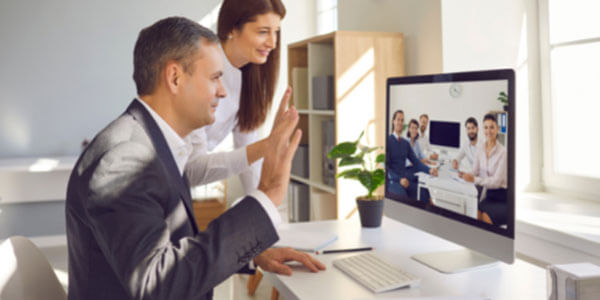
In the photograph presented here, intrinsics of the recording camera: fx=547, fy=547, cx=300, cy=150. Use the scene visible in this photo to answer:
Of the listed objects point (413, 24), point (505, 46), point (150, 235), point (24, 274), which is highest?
point (413, 24)

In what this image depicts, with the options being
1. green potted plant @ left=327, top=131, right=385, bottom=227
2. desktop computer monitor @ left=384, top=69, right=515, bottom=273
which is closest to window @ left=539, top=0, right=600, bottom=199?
green potted plant @ left=327, top=131, right=385, bottom=227

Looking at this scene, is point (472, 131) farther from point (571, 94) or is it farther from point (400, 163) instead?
point (571, 94)

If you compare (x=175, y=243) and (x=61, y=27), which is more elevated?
(x=61, y=27)

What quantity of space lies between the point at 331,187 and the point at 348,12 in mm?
1170

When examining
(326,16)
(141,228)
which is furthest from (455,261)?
(326,16)

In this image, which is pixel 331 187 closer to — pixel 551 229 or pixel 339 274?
pixel 551 229

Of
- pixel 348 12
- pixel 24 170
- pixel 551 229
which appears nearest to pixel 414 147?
pixel 551 229

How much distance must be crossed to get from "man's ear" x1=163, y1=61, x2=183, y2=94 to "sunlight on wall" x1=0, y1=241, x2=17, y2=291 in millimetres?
451

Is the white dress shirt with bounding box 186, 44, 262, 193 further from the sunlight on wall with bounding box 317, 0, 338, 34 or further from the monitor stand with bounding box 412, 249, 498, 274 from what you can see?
the sunlight on wall with bounding box 317, 0, 338, 34

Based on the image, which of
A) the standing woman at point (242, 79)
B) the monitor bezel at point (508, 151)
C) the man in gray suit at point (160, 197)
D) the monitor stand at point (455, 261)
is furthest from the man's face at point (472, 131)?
the standing woman at point (242, 79)

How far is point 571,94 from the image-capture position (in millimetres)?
2336

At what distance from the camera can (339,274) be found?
141cm

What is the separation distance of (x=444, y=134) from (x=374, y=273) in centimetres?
42

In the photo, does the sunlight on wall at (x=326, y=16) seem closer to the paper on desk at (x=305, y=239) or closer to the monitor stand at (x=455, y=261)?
the paper on desk at (x=305, y=239)
